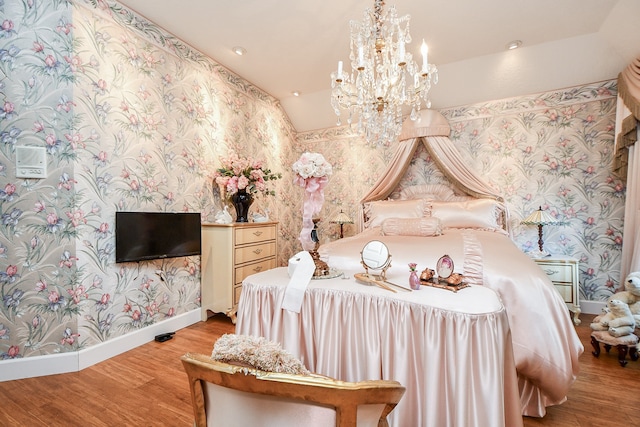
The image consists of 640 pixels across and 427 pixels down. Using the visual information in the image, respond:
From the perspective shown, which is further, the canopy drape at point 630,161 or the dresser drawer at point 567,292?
the dresser drawer at point 567,292

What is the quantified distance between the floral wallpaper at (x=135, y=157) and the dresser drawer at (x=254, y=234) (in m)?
0.47

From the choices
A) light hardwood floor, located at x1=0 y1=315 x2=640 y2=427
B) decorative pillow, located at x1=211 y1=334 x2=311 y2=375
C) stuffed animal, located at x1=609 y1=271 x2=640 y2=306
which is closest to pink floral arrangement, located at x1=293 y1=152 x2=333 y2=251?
decorative pillow, located at x1=211 y1=334 x2=311 y2=375

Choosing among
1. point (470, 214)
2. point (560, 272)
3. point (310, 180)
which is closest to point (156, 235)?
point (310, 180)

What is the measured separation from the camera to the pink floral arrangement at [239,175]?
3.07 m

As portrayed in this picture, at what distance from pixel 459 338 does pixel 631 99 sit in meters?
3.14

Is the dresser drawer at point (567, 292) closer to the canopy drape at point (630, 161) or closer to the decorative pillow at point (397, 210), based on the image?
the canopy drape at point (630, 161)

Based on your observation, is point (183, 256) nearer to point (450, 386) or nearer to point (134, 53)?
point (134, 53)

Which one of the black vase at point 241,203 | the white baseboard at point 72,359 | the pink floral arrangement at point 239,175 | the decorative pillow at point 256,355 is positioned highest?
the pink floral arrangement at point 239,175

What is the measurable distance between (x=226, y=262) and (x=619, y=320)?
3.24 metres

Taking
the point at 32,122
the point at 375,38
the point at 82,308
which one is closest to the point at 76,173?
the point at 32,122

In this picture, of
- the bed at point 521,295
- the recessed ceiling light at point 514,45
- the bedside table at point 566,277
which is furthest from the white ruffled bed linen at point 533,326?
the recessed ceiling light at point 514,45

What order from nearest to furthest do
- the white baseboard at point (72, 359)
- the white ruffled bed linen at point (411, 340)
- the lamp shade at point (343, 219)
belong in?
1. the white ruffled bed linen at point (411, 340)
2. the white baseboard at point (72, 359)
3. the lamp shade at point (343, 219)

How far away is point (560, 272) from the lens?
112 inches

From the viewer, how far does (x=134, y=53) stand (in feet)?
7.95
